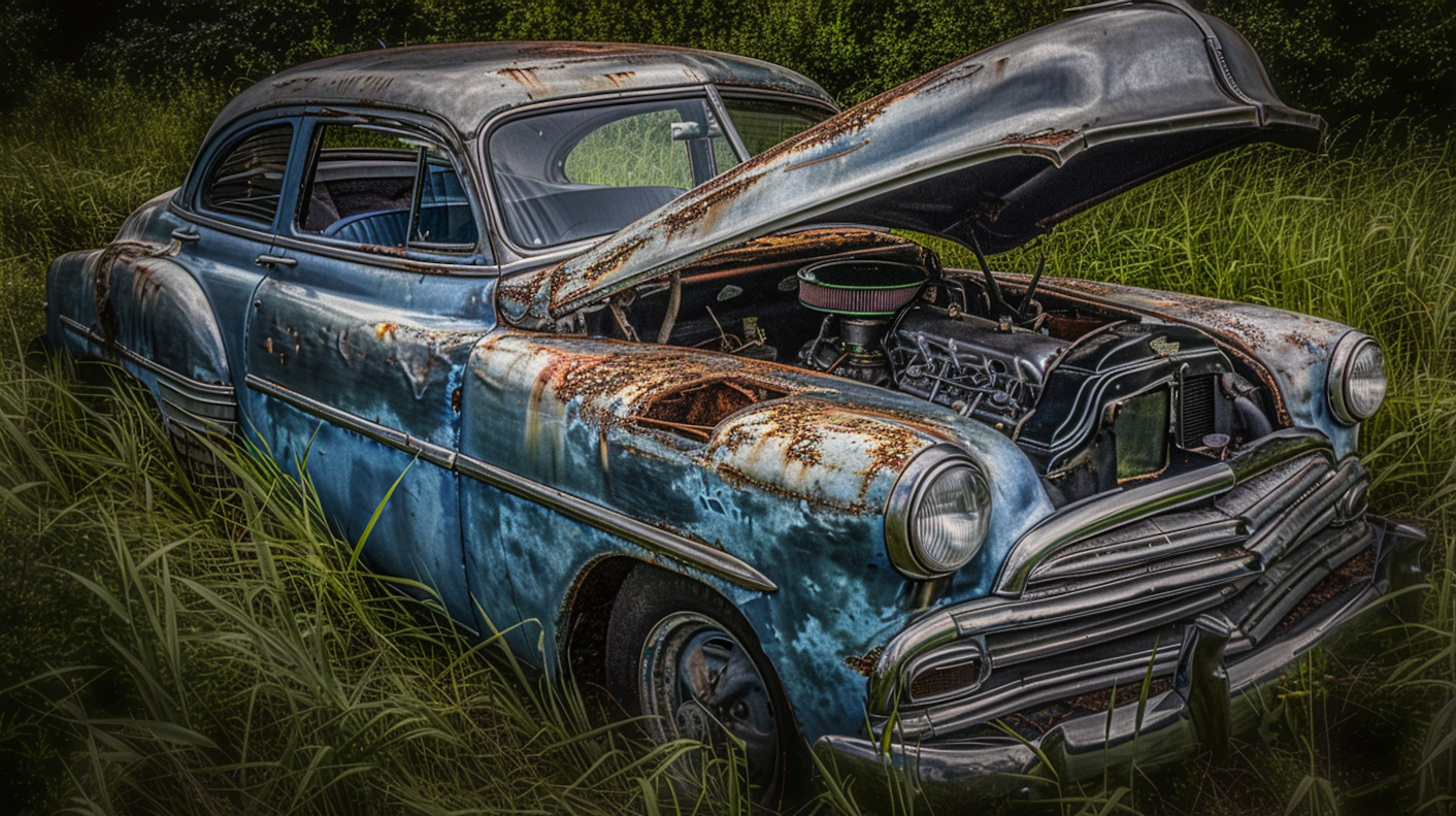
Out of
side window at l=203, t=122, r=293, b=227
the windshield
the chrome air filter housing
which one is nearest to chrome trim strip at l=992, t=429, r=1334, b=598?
the chrome air filter housing

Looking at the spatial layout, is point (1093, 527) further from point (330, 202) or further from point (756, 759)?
point (330, 202)

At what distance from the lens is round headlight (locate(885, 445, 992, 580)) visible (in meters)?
1.77

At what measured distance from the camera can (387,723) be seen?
7.43 feet

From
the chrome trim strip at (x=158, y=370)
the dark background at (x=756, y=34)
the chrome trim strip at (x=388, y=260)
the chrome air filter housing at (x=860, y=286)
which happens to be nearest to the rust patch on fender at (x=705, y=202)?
the chrome air filter housing at (x=860, y=286)

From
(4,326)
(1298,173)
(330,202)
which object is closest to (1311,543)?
(330,202)

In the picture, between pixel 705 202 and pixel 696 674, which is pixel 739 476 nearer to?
pixel 696 674

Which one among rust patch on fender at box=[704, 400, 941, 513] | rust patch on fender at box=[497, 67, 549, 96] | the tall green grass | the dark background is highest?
the dark background

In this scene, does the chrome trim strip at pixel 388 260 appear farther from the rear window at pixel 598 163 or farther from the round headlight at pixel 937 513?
the round headlight at pixel 937 513

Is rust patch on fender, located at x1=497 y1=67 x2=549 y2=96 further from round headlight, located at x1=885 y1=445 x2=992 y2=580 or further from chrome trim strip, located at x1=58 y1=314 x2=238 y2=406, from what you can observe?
round headlight, located at x1=885 y1=445 x2=992 y2=580

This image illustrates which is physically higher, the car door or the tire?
the car door

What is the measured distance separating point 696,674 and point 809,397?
62cm

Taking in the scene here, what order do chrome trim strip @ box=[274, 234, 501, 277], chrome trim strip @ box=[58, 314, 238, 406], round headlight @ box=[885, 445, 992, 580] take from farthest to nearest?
1. chrome trim strip @ box=[58, 314, 238, 406]
2. chrome trim strip @ box=[274, 234, 501, 277]
3. round headlight @ box=[885, 445, 992, 580]

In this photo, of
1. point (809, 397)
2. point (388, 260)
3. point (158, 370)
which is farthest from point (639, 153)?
point (158, 370)

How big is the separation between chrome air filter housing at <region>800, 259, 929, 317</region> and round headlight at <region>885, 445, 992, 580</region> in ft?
2.94
